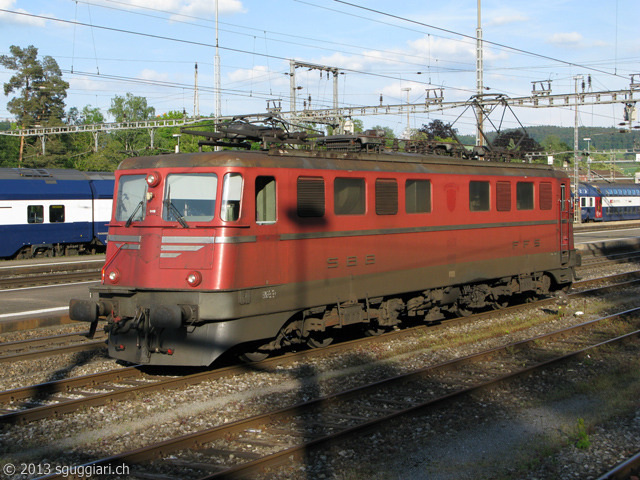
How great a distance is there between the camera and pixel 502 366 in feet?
32.9

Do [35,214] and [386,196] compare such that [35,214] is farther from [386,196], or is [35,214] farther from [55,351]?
[386,196]

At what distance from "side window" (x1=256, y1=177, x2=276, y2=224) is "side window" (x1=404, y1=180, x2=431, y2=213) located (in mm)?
3036

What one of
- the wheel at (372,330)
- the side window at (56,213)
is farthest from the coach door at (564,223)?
the side window at (56,213)

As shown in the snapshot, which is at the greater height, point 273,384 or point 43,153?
point 43,153

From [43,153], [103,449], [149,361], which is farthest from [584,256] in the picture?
[43,153]

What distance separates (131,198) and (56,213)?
1879 centimetres

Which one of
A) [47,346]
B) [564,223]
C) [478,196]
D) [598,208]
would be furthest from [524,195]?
[598,208]

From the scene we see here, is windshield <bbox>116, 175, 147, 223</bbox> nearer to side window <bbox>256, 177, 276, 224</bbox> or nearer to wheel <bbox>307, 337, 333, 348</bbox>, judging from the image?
side window <bbox>256, 177, 276, 224</bbox>

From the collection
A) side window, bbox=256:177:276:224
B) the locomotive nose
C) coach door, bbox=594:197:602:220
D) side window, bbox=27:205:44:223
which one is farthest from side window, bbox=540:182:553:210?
coach door, bbox=594:197:602:220

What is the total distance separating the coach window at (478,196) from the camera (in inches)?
495

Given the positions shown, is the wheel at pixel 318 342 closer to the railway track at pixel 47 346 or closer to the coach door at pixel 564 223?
the railway track at pixel 47 346

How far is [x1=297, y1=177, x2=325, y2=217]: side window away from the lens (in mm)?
9398

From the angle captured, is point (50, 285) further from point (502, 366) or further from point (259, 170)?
point (502, 366)

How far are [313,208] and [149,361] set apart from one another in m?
3.24
